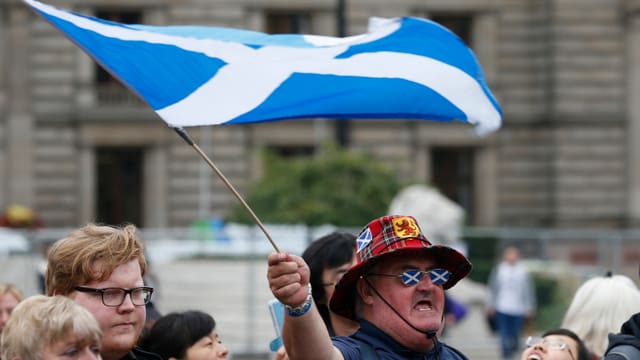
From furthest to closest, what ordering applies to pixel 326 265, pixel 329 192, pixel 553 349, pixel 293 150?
pixel 293 150, pixel 329 192, pixel 326 265, pixel 553 349

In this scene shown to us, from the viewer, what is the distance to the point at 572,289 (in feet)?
62.4

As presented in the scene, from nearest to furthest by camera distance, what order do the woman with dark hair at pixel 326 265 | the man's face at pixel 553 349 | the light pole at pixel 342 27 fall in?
1. the man's face at pixel 553 349
2. the woman with dark hair at pixel 326 265
3. the light pole at pixel 342 27

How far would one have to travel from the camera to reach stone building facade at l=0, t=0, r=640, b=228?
128 ft

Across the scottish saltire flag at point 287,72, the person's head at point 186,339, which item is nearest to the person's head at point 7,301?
the person's head at point 186,339

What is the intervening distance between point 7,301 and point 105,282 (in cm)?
240

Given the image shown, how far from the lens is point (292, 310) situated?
14.4 ft

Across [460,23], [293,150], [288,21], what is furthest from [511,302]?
[460,23]

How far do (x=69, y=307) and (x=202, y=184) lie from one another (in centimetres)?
3460

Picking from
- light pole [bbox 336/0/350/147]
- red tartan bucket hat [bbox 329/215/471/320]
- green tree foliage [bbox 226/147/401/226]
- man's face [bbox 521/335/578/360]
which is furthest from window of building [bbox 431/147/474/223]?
red tartan bucket hat [bbox 329/215/471/320]

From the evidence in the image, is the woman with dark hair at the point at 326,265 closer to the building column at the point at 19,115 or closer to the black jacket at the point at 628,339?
the black jacket at the point at 628,339

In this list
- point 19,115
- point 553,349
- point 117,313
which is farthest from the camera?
point 19,115

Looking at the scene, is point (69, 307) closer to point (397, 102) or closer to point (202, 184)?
point (397, 102)

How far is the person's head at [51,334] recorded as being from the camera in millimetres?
4168

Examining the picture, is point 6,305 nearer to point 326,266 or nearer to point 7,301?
point 7,301
